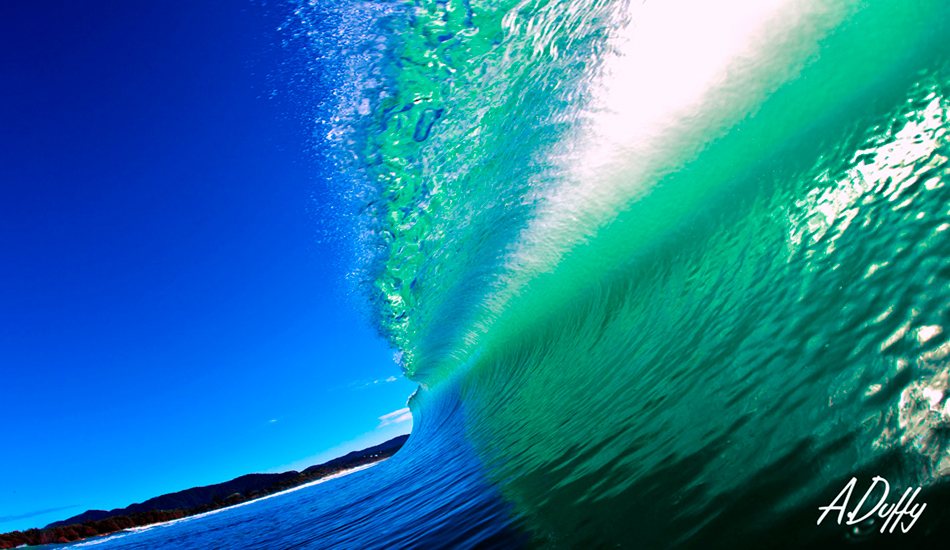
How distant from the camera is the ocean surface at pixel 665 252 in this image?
6.26 feet

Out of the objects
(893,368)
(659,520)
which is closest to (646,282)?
(893,368)

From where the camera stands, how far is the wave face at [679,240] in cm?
196

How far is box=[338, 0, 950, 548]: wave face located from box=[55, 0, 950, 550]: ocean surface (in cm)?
2

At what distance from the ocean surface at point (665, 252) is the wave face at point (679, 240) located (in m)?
0.02

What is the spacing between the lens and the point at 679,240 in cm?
693

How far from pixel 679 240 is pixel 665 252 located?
29 centimetres

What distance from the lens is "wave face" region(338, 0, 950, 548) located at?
196 centimetres
